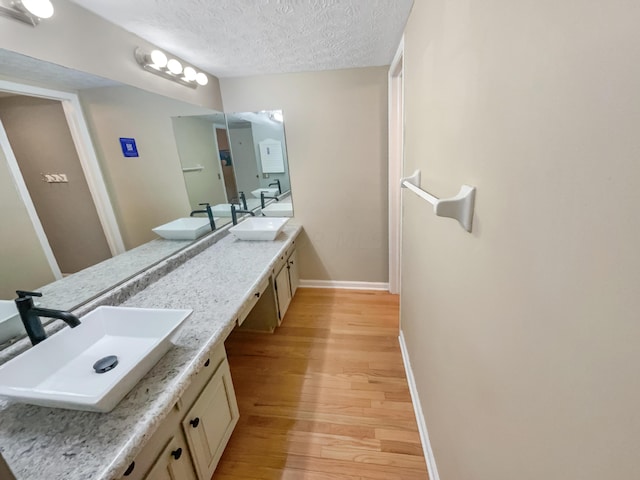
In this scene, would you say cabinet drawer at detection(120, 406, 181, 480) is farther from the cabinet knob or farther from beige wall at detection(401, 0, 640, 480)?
beige wall at detection(401, 0, 640, 480)

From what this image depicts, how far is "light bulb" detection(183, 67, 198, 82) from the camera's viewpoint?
2.08 metres

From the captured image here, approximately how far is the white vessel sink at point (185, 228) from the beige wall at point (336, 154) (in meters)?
1.05

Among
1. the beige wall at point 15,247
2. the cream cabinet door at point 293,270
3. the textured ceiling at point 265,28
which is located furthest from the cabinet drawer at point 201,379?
the textured ceiling at point 265,28

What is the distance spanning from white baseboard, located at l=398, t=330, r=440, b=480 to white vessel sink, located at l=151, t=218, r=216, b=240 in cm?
190

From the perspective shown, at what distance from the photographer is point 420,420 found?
1513 millimetres

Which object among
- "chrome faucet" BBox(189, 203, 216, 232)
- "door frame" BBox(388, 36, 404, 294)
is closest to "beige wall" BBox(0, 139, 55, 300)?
"chrome faucet" BBox(189, 203, 216, 232)

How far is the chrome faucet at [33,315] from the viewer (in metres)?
0.97

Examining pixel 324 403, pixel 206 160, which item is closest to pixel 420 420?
pixel 324 403

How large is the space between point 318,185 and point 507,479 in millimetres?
2546

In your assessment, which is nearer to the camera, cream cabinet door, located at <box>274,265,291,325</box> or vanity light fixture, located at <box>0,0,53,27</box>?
vanity light fixture, located at <box>0,0,53,27</box>

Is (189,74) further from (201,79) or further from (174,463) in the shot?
(174,463)

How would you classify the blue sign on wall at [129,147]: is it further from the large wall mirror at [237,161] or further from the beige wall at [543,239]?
the beige wall at [543,239]

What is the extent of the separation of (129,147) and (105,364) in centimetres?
122

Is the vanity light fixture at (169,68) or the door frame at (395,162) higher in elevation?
the vanity light fixture at (169,68)
